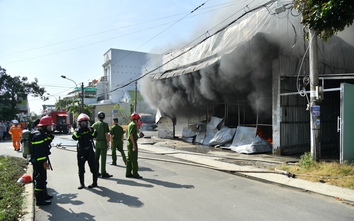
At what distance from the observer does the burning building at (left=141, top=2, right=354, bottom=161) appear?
10.5 m

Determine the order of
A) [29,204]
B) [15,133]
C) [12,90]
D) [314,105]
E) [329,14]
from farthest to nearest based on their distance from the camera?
1. [12,90]
2. [15,133]
3. [314,105]
4. [329,14]
5. [29,204]

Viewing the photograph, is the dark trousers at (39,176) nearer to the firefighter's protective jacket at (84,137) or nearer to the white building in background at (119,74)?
the firefighter's protective jacket at (84,137)

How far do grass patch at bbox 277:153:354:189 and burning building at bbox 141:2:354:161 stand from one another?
8.65ft

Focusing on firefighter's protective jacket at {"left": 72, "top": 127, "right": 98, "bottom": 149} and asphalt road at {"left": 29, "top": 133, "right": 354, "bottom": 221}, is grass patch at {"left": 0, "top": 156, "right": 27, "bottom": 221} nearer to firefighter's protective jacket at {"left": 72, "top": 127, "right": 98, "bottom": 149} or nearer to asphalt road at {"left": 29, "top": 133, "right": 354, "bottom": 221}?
asphalt road at {"left": 29, "top": 133, "right": 354, "bottom": 221}

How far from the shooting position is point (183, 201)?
4.94m

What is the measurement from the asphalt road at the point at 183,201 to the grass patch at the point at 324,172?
3.53 feet

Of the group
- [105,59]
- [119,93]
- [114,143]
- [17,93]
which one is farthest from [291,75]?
[105,59]

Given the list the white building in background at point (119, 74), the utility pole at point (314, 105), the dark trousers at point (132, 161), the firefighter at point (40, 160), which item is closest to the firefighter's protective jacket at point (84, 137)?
the firefighter at point (40, 160)

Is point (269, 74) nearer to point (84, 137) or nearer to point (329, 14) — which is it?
point (329, 14)

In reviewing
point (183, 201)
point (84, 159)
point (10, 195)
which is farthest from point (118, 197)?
point (10, 195)

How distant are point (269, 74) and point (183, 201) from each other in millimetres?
8515

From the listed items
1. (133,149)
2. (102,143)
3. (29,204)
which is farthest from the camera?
(102,143)

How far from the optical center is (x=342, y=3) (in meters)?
4.79

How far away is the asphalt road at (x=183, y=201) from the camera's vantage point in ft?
14.0
